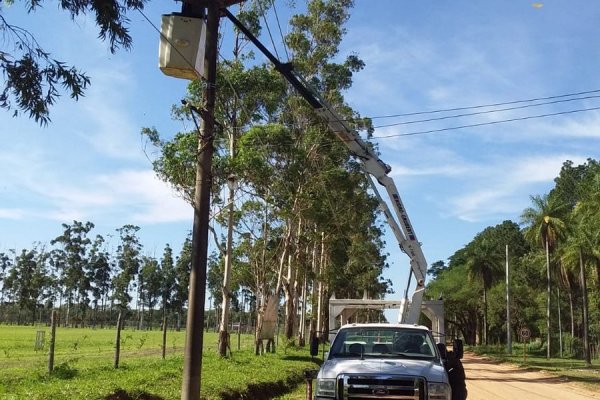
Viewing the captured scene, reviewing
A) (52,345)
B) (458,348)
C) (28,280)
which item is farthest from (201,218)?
(28,280)

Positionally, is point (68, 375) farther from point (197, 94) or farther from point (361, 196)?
point (361, 196)

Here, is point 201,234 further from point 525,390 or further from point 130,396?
point 525,390

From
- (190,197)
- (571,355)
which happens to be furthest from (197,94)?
(571,355)

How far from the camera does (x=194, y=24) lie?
9070 mm

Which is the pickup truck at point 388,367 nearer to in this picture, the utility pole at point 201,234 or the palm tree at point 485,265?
the utility pole at point 201,234

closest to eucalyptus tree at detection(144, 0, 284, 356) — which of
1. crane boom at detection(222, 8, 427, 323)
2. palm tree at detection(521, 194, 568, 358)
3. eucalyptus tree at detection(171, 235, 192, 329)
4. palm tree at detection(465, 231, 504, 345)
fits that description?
crane boom at detection(222, 8, 427, 323)

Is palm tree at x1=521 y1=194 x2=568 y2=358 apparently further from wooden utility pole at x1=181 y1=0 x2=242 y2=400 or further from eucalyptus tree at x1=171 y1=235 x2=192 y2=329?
eucalyptus tree at x1=171 y1=235 x2=192 y2=329

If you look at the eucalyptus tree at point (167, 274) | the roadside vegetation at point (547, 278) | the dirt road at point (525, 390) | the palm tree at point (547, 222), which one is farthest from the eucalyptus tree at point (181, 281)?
the dirt road at point (525, 390)

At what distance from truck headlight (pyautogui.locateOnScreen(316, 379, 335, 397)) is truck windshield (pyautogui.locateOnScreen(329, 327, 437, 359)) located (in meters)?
1.04

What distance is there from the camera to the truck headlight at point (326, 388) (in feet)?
26.9

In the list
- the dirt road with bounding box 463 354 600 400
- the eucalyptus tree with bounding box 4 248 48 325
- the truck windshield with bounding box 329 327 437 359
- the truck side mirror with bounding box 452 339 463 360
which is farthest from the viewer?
the eucalyptus tree with bounding box 4 248 48 325

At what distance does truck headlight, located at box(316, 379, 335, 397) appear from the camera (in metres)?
8.21

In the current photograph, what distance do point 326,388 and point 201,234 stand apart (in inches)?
113

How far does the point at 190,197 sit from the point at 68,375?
9.66 metres
